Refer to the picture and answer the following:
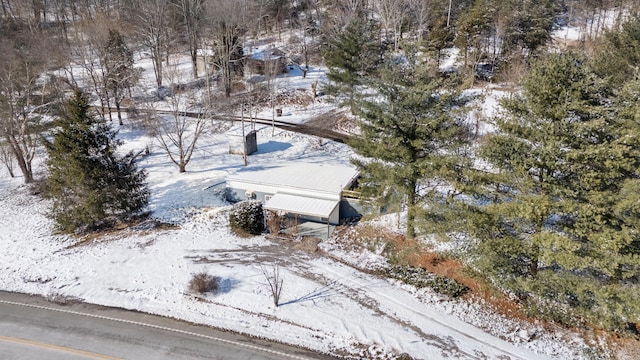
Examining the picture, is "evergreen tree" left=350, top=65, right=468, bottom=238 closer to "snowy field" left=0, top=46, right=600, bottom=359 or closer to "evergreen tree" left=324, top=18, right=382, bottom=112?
"snowy field" left=0, top=46, right=600, bottom=359

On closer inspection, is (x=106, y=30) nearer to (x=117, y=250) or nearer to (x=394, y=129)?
(x=117, y=250)

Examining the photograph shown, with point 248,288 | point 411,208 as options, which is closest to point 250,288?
point 248,288

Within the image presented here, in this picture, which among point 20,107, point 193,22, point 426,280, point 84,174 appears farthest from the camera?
point 193,22

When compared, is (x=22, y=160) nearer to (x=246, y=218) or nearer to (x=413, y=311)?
(x=246, y=218)

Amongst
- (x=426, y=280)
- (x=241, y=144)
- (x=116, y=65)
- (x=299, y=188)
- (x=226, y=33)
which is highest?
(x=226, y=33)

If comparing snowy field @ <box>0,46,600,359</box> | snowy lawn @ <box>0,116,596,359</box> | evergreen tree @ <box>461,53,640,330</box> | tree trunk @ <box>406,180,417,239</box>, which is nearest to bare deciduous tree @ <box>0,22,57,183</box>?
snowy field @ <box>0,46,600,359</box>

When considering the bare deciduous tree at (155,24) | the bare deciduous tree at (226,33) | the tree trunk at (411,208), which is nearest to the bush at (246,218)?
the tree trunk at (411,208)

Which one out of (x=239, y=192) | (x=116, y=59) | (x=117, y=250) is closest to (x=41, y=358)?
(x=117, y=250)
